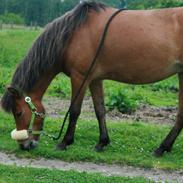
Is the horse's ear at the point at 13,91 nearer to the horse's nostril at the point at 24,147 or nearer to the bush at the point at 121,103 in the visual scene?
the horse's nostril at the point at 24,147

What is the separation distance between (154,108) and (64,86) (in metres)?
2.80

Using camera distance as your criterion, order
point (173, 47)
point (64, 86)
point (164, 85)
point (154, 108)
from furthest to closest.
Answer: point (164, 85)
point (64, 86)
point (154, 108)
point (173, 47)

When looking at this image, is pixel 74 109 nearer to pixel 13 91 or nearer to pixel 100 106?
pixel 100 106

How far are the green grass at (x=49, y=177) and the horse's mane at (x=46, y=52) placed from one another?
1.23 meters

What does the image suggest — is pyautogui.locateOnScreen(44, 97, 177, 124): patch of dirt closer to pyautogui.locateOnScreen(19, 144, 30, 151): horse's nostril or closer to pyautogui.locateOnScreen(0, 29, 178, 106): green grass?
pyautogui.locateOnScreen(0, 29, 178, 106): green grass

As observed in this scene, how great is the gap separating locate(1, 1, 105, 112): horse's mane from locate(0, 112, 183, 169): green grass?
0.84 m

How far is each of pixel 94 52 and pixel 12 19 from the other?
3402 cm

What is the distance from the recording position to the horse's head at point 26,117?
6.77 m

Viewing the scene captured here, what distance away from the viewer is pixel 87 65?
6754 mm

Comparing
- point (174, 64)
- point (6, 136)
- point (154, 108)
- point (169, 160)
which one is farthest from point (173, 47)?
point (154, 108)

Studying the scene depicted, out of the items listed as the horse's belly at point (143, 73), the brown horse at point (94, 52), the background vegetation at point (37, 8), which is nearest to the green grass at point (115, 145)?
the brown horse at point (94, 52)

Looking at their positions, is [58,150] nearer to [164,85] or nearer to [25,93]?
[25,93]

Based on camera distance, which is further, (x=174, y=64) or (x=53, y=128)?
(x=53, y=128)

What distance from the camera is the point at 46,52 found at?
22.3 ft
